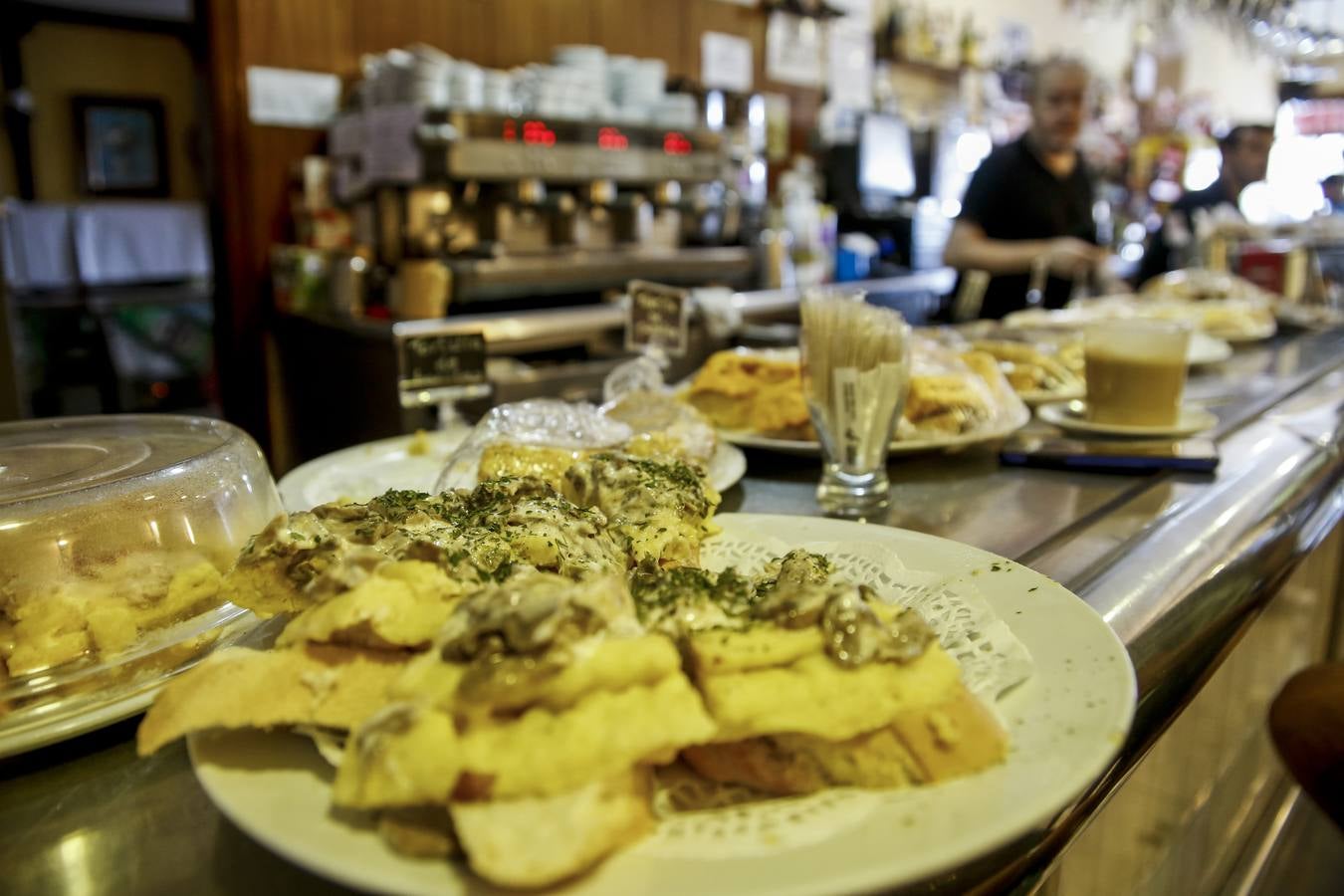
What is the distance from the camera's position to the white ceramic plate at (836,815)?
535 millimetres

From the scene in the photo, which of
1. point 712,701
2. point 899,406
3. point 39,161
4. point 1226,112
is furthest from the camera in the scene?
point 1226,112

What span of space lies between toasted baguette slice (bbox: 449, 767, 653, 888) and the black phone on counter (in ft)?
3.96

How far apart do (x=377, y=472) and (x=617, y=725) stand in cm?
105

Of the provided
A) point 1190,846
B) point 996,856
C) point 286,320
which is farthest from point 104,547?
point 286,320

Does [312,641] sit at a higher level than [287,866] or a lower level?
higher

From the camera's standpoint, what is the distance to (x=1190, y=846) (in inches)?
71.2

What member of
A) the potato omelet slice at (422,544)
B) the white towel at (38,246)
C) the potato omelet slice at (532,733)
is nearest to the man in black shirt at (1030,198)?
the potato omelet slice at (422,544)

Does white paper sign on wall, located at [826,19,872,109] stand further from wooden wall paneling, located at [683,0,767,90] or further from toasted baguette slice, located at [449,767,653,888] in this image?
toasted baguette slice, located at [449,767,653,888]

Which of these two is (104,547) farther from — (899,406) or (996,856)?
(899,406)

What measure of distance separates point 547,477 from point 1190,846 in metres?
1.41

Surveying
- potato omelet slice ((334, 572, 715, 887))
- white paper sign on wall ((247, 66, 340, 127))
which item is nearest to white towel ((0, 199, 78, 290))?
white paper sign on wall ((247, 66, 340, 127))

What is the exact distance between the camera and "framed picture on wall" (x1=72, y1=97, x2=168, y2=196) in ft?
27.1

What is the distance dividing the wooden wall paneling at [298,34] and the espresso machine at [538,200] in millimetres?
492

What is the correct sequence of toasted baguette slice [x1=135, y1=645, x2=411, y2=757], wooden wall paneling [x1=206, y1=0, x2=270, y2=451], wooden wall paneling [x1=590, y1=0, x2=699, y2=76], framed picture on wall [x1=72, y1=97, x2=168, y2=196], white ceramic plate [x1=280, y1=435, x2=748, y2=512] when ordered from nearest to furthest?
toasted baguette slice [x1=135, y1=645, x2=411, y2=757] → white ceramic plate [x1=280, y1=435, x2=748, y2=512] → wooden wall paneling [x1=206, y1=0, x2=270, y2=451] → wooden wall paneling [x1=590, y1=0, x2=699, y2=76] → framed picture on wall [x1=72, y1=97, x2=168, y2=196]
